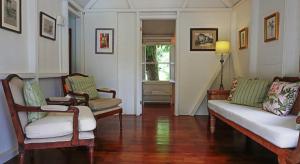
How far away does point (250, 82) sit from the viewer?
11.1 ft

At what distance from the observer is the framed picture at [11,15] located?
2.53m

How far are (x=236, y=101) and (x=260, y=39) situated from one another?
1.14 metres

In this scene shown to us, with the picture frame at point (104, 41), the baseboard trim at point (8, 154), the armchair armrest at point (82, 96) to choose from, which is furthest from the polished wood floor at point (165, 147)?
the picture frame at point (104, 41)

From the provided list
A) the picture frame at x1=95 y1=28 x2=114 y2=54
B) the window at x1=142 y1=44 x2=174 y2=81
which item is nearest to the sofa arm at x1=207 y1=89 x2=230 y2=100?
the picture frame at x1=95 y1=28 x2=114 y2=54

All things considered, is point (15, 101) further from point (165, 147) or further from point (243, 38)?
point (243, 38)

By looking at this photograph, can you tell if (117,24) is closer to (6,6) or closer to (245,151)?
(6,6)

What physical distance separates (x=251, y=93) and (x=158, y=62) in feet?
15.1

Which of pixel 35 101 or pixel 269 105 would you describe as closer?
pixel 35 101

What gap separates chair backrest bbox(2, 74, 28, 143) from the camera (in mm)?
2107

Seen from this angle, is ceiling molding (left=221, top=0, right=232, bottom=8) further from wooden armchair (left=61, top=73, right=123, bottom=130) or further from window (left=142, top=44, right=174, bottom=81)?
wooden armchair (left=61, top=73, right=123, bottom=130)

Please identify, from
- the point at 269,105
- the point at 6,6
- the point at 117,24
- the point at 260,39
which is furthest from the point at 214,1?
the point at 6,6

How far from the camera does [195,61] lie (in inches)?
204

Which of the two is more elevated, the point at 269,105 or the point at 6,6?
the point at 6,6

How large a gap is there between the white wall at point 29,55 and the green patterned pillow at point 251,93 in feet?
8.67
